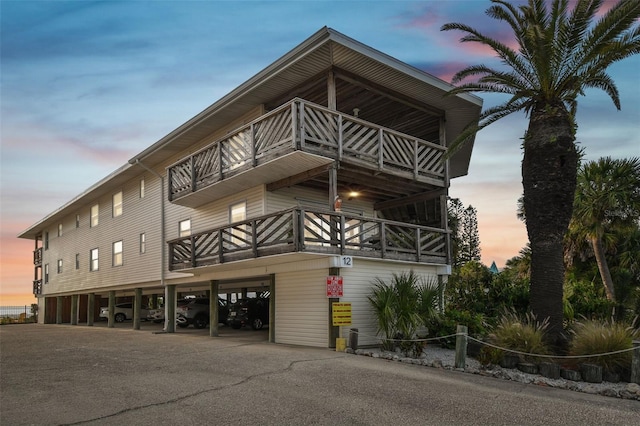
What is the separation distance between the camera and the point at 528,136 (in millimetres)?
14562

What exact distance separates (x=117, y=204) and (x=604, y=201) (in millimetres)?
25606

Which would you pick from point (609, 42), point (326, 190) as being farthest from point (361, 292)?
point (609, 42)

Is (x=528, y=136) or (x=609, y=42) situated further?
(x=528, y=136)

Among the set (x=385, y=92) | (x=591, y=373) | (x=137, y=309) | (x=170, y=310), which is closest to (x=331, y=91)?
(x=385, y=92)

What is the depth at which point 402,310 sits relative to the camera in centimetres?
1517

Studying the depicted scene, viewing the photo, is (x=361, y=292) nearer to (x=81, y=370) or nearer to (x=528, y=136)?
(x=528, y=136)

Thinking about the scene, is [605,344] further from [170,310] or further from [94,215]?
[94,215]

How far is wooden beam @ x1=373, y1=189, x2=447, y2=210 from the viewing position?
19594 mm

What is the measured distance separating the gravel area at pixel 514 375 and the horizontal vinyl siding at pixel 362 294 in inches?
63.4

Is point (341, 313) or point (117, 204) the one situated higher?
point (117, 204)

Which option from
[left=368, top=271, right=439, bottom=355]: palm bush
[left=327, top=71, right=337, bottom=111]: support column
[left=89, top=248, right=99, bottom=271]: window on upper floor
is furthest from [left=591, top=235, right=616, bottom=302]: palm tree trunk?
[left=89, top=248, right=99, bottom=271]: window on upper floor

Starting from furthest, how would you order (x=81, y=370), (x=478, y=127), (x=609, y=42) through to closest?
(x=478, y=127), (x=609, y=42), (x=81, y=370)

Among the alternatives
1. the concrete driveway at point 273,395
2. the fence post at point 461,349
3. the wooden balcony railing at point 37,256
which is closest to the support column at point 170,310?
the concrete driveway at point 273,395

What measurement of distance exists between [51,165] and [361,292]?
1574 centimetres
